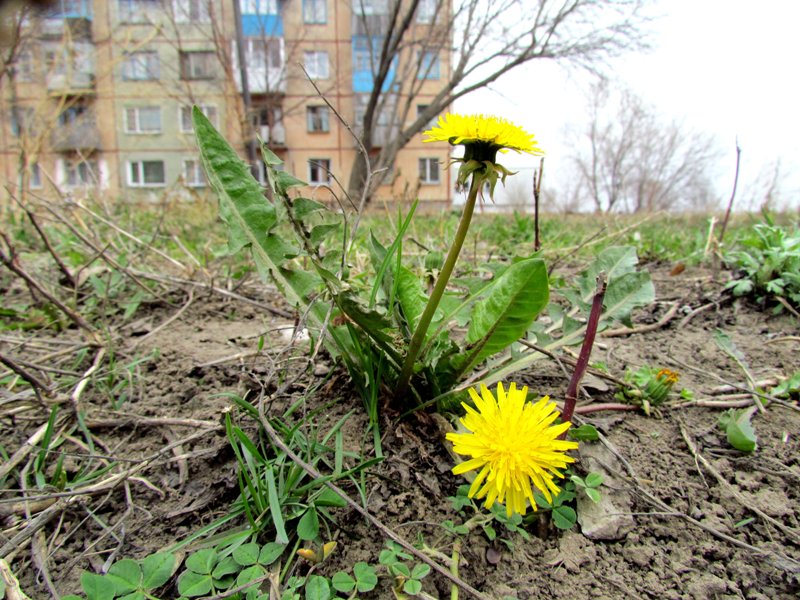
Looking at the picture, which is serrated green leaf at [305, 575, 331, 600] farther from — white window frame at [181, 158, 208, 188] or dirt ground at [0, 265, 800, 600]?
white window frame at [181, 158, 208, 188]

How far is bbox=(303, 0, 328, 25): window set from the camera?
17.2 metres

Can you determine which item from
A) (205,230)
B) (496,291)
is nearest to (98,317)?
(496,291)

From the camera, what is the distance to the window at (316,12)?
17156mm

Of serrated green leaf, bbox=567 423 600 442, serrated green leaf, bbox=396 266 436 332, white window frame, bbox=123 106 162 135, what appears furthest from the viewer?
white window frame, bbox=123 106 162 135

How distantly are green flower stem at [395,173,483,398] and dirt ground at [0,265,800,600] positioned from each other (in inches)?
5.6

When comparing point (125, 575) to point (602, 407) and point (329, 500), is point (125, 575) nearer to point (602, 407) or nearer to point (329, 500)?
point (329, 500)

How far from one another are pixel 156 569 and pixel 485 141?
2.50 ft

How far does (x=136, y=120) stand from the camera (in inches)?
837

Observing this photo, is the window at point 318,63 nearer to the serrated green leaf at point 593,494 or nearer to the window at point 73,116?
the window at point 73,116

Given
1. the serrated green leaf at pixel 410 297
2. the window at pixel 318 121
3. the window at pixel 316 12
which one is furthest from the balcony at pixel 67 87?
the window at pixel 318 121

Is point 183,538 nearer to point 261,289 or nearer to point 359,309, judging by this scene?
point 359,309

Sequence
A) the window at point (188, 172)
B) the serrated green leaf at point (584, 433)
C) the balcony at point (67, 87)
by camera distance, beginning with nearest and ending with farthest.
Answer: the serrated green leaf at point (584, 433)
the window at point (188, 172)
the balcony at point (67, 87)

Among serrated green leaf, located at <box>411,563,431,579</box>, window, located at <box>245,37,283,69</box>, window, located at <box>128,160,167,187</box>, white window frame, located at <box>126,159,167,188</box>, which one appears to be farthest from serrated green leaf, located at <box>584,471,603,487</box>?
window, located at <box>128,160,167,187</box>

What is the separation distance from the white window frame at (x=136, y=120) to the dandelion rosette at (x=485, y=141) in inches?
983
